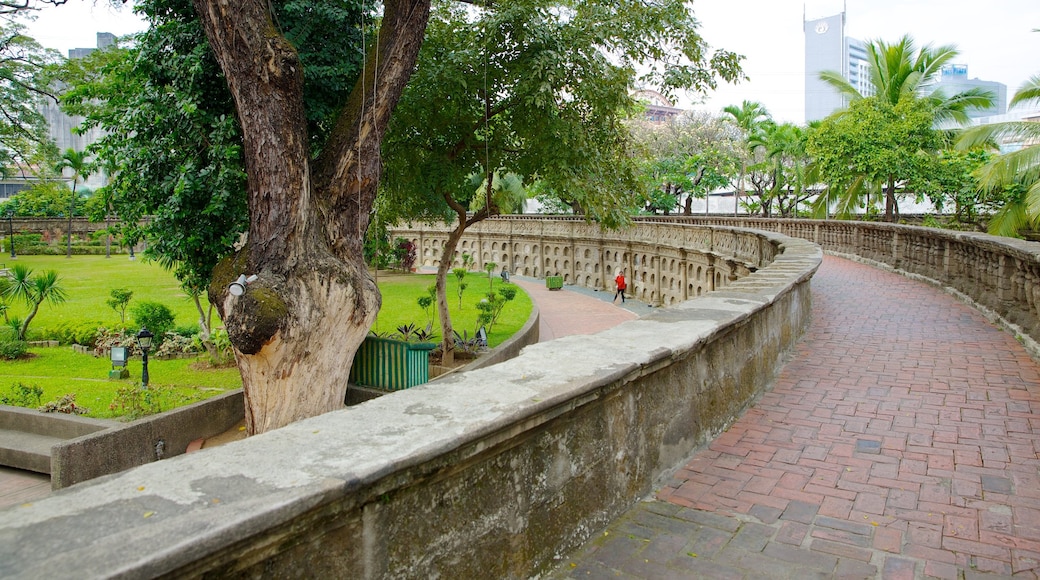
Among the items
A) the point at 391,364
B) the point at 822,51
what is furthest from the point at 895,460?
the point at 822,51

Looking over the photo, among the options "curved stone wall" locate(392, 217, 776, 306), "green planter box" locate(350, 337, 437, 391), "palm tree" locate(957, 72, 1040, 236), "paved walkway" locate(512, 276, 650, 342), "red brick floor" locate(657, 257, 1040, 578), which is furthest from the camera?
"paved walkway" locate(512, 276, 650, 342)

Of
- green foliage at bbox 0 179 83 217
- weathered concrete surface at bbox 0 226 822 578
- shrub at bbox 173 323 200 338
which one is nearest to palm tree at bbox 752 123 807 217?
shrub at bbox 173 323 200 338

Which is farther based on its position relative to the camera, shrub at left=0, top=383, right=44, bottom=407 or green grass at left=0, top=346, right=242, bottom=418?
green grass at left=0, top=346, right=242, bottom=418

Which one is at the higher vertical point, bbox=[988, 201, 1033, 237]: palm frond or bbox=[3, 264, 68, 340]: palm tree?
bbox=[988, 201, 1033, 237]: palm frond

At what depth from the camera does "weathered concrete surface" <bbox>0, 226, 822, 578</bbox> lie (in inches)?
68.3

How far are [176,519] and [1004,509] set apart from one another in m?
3.73

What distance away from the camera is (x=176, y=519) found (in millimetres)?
→ 1780

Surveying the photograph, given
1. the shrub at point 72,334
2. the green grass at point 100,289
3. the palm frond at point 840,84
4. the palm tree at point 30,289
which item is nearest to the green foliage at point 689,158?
the palm frond at point 840,84

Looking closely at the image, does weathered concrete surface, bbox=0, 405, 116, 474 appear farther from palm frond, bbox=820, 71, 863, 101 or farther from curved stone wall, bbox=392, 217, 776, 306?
palm frond, bbox=820, 71, 863, 101

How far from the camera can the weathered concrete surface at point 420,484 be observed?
1.73 metres

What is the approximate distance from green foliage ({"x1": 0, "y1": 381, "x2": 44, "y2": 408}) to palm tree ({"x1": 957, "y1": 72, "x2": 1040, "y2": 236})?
17702 millimetres

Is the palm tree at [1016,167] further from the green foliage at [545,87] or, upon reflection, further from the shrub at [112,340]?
the shrub at [112,340]

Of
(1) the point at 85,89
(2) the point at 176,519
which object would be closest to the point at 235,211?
(1) the point at 85,89

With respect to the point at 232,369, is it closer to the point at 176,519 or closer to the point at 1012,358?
the point at 1012,358
